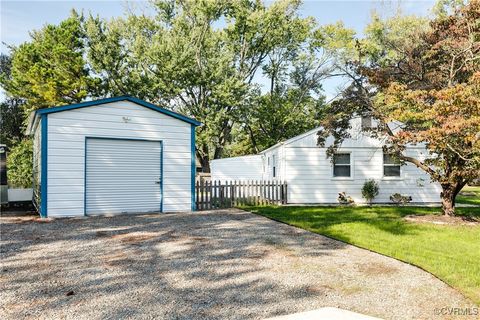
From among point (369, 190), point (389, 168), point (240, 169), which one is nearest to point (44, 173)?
point (369, 190)

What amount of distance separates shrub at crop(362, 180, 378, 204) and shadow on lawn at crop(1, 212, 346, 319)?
29.4 feet

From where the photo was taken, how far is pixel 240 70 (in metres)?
36.6

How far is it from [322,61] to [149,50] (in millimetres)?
17796

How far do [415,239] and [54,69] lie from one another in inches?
1236

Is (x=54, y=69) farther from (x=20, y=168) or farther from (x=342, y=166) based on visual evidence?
(x=342, y=166)

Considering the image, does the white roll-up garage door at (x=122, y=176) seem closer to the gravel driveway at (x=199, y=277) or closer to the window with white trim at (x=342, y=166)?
the gravel driveway at (x=199, y=277)

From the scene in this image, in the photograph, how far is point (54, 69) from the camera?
30.6m

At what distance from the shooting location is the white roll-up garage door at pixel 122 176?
11969 millimetres

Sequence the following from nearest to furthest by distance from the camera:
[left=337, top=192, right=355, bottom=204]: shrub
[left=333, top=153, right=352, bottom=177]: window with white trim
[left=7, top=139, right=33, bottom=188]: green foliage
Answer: [left=337, top=192, right=355, bottom=204]: shrub → [left=333, top=153, right=352, bottom=177]: window with white trim → [left=7, top=139, right=33, bottom=188]: green foliage

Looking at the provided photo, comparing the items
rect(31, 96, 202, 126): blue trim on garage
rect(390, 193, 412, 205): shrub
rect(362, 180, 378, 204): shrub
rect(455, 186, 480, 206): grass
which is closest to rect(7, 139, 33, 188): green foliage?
rect(31, 96, 202, 126): blue trim on garage

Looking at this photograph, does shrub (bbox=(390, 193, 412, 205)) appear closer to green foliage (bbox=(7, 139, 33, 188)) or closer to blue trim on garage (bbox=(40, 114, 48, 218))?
blue trim on garage (bbox=(40, 114, 48, 218))

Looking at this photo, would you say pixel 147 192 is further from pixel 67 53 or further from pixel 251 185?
pixel 67 53

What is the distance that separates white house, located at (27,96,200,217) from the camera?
11.3 meters

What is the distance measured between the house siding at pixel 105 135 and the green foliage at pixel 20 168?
11.7 metres
